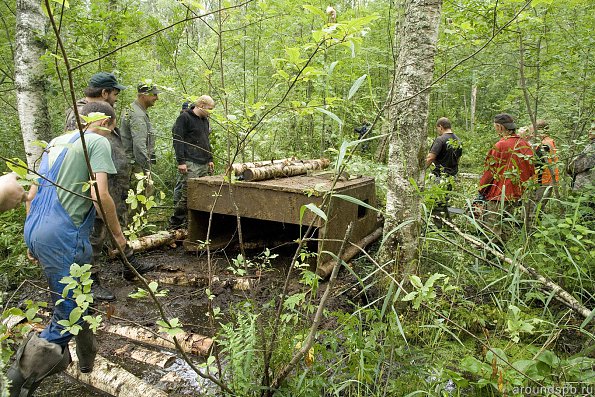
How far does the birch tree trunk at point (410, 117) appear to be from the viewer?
3.45 meters

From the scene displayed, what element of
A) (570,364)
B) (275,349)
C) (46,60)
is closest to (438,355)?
(570,364)

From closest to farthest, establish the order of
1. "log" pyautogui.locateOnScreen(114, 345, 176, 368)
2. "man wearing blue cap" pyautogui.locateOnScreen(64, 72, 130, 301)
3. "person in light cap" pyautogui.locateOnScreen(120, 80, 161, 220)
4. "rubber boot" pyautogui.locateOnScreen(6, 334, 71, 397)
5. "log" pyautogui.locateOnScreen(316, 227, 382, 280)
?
"rubber boot" pyautogui.locateOnScreen(6, 334, 71, 397), "log" pyautogui.locateOnScreen(114, 345, 176, 368), "man wearing blue cap" pyautogui.locateOnScreen(64, 72, 130, 301), "log" pyautogui.locateOnScreen(316, 227, 382, 280), "person in light cap" pyautogui.locateOnScreen(120, 80, 161, 220)

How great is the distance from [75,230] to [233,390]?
1.44 m

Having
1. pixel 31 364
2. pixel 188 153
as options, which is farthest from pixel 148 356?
pixel 188 153

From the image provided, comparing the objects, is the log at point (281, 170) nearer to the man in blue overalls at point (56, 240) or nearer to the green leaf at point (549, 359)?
the man in blue overalls at point (56, 240)

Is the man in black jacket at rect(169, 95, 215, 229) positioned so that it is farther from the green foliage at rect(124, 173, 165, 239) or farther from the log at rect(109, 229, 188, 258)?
the green foliage at rect(124, 173, 165, 239)

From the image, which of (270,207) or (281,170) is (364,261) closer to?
(270,207)

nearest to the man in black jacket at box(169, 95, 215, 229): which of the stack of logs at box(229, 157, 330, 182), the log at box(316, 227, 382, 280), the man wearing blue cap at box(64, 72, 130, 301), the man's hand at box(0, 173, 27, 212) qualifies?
the stack of logs at box(229, 157, 330, 182)

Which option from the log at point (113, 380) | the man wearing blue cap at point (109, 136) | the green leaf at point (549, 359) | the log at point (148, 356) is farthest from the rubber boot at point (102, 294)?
the green leaf at point (549, 359)

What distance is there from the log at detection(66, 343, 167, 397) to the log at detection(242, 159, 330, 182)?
2.69 metres

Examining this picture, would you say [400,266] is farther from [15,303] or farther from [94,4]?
[94,4]

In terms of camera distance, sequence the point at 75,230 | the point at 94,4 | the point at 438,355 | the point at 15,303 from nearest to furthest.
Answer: the point at 75,230
the point at 438,355
the point at 15,303
the point at 94,4

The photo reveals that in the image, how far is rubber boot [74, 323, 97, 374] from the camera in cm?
271

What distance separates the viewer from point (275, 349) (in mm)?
2496
